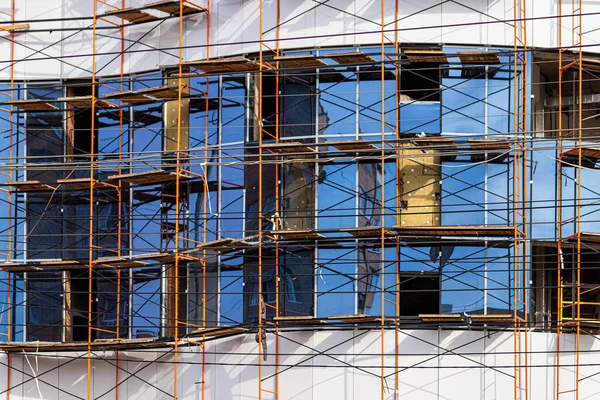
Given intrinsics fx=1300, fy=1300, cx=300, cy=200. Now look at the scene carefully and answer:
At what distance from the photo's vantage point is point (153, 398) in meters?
35.2

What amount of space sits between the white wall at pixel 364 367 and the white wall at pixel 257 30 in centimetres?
789

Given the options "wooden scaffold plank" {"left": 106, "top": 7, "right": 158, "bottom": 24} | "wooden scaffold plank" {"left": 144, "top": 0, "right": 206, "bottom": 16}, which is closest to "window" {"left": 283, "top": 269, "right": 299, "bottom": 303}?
"wooden scaffold plank" {"left": 144, "top": 0, "right": 206, "bottom": 16}

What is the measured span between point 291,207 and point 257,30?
16.4ft

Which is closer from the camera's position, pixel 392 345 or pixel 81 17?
pixel 392 345

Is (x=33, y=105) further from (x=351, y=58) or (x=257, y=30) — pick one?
(x=351, y=58)

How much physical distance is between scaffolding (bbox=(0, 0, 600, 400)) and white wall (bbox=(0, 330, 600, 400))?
15 cm

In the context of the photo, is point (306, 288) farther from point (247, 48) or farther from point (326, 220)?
point (247, 48)

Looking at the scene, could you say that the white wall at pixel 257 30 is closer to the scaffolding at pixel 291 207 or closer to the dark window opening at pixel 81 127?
the scaffolding at pixel 291 207

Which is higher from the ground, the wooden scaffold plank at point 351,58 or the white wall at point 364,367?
the wooden scaffold plank at point 351,58

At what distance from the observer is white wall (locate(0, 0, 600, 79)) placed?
34438mm

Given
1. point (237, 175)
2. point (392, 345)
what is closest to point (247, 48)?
point (237, 175)

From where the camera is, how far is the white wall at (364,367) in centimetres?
3281

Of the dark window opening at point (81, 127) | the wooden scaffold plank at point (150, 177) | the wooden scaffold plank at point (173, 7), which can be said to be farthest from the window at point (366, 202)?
the dark window opening at point (81, 127)

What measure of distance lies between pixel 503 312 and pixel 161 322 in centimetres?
940
